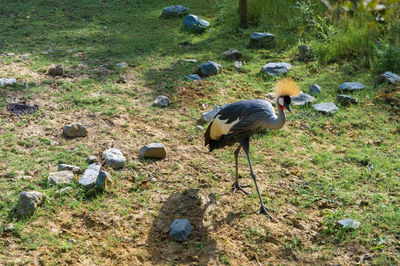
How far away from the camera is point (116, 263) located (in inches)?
142

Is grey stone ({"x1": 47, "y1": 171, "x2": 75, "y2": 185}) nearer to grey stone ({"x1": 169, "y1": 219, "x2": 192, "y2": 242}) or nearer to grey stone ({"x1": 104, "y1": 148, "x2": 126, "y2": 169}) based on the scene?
grey stone ({"x1": 104, "y1": 148, "x2": 126, "y2": 169})

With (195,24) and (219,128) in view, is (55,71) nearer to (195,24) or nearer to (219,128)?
(219,128)

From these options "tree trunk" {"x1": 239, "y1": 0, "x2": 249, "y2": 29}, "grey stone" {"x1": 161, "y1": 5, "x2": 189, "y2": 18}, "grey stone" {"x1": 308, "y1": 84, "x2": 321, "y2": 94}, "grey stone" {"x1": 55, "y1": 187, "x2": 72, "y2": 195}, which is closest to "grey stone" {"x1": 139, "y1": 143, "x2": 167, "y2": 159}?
"grey stone" {"x1": 55, "y1": 187, "x2": 72, "y2": 195}

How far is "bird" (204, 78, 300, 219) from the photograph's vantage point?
432 centimetres

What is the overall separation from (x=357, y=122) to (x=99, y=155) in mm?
3370

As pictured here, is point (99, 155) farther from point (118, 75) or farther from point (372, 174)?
point (372, 174)

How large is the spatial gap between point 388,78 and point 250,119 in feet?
11.1

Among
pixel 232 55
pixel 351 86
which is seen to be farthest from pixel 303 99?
pixel 232 55

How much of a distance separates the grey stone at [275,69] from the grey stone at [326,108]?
1.10 meters

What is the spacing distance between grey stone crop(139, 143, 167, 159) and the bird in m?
0.68

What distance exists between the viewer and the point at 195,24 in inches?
356

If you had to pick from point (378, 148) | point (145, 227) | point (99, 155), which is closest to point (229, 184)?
point (145, 227)

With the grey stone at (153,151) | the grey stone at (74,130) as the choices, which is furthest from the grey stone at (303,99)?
the grey stone at (74,130)

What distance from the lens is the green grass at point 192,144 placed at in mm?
3854
